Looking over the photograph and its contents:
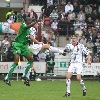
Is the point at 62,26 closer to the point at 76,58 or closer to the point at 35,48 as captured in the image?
the point at 35,48

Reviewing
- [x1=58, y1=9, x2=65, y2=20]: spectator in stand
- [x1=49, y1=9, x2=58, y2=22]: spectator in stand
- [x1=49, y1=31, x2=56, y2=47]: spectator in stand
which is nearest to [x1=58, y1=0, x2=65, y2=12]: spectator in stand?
[x1=58, y1=9, x2=65, y2=20]: spectator in stand

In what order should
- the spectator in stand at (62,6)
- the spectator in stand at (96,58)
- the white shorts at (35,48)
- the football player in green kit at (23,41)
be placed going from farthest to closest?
the spectator in stand at (62,6) → the spectator in stand at (96,58) → the white shorts at (35,48) → the football player in green kit at (23,41)

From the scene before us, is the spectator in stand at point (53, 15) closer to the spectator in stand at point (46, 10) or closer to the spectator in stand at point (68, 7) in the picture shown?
the spectator in stand at point (46, 10)

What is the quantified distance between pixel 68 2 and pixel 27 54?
51.7 feet

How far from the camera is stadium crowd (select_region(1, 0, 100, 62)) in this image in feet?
109

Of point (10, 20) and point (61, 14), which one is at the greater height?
point (61, 14)

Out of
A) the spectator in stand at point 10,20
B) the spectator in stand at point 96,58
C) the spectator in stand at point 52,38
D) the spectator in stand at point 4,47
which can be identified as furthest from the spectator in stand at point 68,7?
the spectator in stand at point 4,47

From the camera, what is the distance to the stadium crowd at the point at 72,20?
33312 millimetres

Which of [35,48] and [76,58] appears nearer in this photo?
[76,58]

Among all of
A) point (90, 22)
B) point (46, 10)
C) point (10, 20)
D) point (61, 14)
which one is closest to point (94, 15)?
point (90, 22)

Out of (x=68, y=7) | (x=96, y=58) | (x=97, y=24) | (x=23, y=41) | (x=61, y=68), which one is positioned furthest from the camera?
(x=68, y=7)

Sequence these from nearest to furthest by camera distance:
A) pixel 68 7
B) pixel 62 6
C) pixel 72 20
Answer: pixel 72 20, pixel 68 7, pixel 62 6

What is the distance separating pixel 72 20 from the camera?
3497cm

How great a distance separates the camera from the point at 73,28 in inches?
1357
